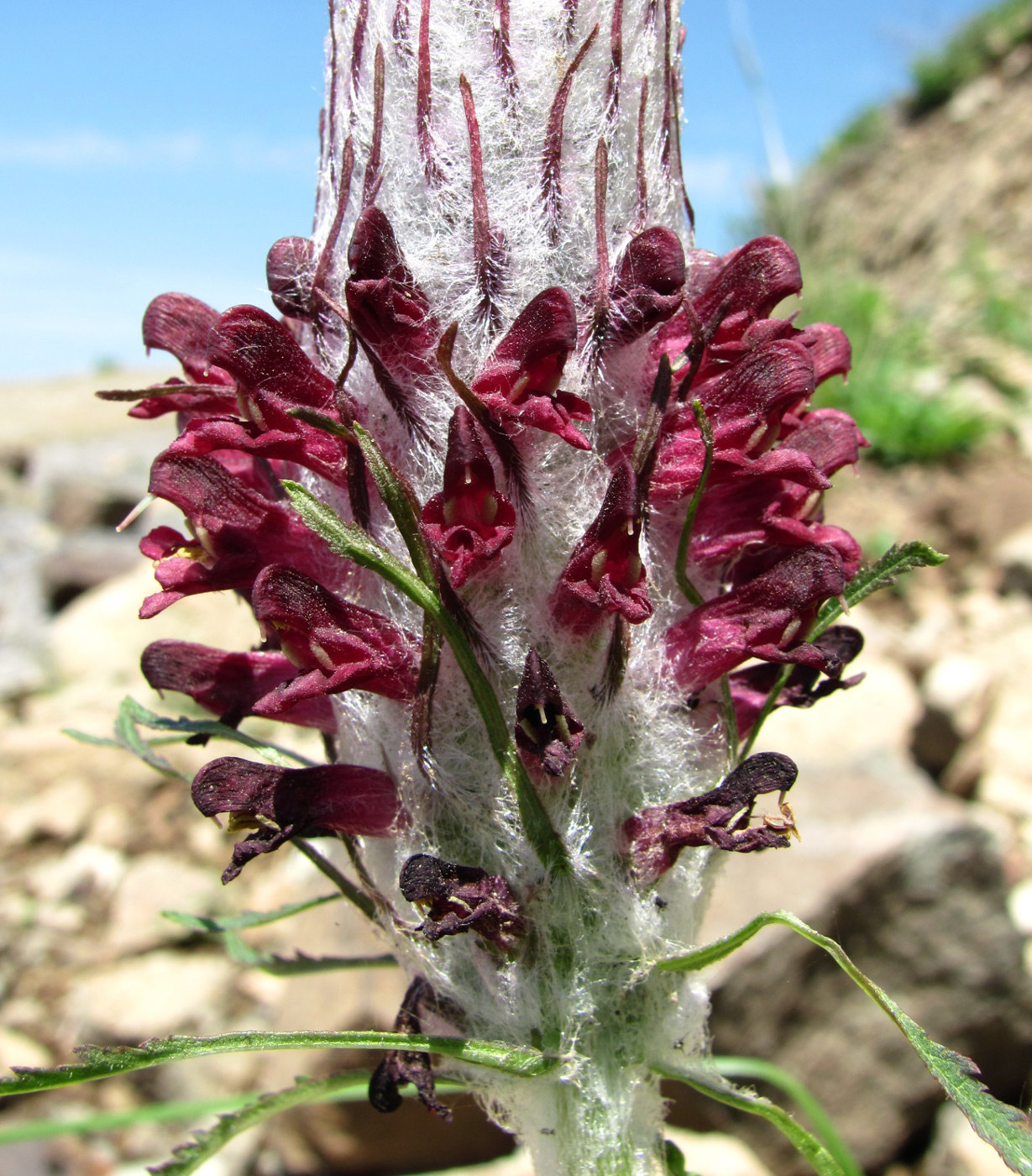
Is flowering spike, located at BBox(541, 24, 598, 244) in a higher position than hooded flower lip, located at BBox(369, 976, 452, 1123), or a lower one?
higher

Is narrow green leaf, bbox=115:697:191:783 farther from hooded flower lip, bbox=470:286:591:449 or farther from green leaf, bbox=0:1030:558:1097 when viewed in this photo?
hooded flower lip, bbox=470:286:591:449

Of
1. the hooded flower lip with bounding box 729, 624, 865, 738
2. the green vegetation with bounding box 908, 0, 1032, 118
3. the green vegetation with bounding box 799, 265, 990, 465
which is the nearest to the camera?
→ the hooded flower lip with bounding box 729, 624, 865, 738

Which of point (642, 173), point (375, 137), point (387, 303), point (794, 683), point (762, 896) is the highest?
point (375, 137)

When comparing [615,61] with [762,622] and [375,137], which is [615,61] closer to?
[375,137]

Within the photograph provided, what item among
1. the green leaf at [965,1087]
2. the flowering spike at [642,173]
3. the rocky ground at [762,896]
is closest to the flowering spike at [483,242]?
the flowering spike at [642,173]

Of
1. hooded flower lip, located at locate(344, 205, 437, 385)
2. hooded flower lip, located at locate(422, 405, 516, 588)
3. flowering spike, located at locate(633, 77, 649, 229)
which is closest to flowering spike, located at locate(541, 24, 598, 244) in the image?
flowering spike, located at locate(633, 77, 649, 229)

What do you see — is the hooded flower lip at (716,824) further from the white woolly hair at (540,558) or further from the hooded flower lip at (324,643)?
the hooded flower lip at (324,643)

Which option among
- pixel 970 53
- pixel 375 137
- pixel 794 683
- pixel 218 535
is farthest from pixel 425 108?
pixel 970 53

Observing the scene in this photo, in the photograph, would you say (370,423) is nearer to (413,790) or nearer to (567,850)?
(413,790)
